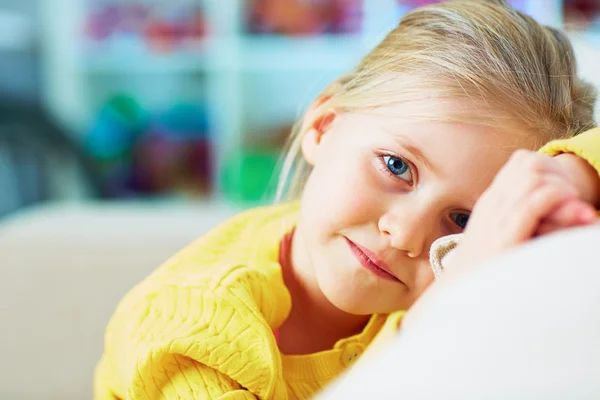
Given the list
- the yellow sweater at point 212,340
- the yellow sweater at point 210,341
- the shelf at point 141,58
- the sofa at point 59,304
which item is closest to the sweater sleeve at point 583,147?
the yellow sweater at point 212,340

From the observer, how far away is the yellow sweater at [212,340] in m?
0.64

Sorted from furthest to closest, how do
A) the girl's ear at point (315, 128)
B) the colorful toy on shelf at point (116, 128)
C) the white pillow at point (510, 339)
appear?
1. the colorful toy on shelf at point (116, 128)
2. the girl's ear at point (315, 128)
3. the white pillow at point (510, 339)

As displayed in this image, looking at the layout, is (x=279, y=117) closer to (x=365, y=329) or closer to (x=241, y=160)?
(x=241, y=160)

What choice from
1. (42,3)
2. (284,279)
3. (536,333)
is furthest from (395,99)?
(42,3)

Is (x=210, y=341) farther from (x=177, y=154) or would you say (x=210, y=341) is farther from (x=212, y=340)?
(x=177, y=154)

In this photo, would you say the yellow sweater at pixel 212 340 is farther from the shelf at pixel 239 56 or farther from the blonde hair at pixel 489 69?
the shelf at pixel 239 56

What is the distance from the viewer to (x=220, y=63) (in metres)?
2.79

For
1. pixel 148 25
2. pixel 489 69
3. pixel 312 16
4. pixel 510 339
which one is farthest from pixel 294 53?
pixel 510 339

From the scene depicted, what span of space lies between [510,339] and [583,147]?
0.22m

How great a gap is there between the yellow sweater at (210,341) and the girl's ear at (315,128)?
4.5 inches

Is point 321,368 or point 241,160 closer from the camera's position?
point 321,368

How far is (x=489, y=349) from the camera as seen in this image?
1.13ft

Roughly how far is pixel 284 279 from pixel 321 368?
0.35 feet

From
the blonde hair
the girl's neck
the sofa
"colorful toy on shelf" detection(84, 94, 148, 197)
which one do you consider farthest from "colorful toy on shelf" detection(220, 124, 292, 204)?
the blonde hair
